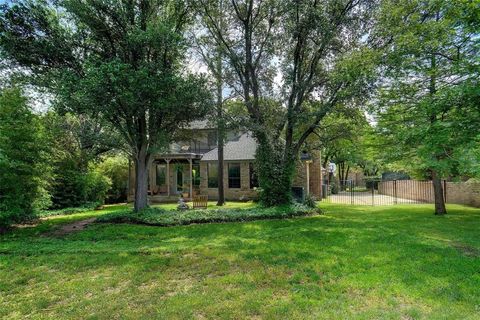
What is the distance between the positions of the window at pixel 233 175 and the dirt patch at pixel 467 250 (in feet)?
49.6

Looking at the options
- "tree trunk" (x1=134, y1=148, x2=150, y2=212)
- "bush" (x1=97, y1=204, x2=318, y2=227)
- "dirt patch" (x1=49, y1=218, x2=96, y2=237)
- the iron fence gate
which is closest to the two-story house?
the iron fence gate

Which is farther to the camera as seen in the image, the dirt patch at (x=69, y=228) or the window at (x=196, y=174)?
the window at (x=196, y=174)

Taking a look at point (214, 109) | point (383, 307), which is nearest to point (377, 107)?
point (214, 109)

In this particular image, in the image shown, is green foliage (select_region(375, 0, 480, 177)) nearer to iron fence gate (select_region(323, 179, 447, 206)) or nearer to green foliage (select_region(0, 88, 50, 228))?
iron fence gate (select_region(323, 179, 447, 206))

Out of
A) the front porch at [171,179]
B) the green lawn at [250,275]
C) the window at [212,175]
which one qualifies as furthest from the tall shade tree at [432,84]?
the front porch at [171,179]

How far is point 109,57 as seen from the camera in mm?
12492

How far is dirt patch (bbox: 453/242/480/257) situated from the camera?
252 inches

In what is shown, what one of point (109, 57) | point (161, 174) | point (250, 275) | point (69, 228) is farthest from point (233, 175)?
point (250, 275)

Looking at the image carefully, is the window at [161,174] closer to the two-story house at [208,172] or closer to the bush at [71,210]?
the two-story house at [208,172]

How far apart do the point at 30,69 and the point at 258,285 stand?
507 inches

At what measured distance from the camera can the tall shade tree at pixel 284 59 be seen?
43.0ft

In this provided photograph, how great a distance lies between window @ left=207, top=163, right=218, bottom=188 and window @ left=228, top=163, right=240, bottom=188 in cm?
112

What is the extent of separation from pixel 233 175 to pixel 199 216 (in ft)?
32.0

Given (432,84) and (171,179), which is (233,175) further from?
(432,84)
